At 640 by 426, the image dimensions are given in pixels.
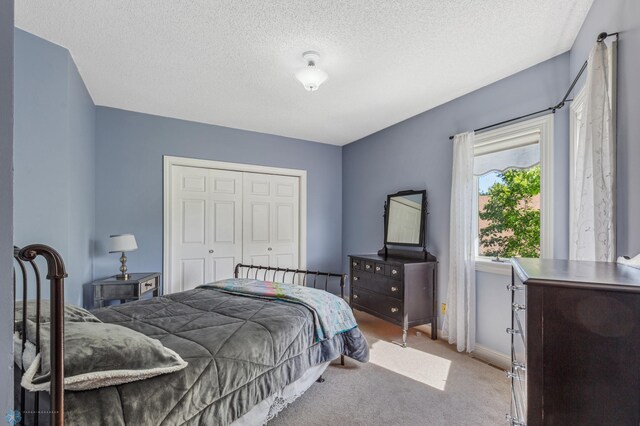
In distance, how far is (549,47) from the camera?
2330 mm

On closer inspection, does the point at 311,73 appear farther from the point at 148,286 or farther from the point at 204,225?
the point at 148,286

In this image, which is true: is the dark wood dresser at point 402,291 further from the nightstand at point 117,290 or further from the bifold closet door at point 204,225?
the nightstand at point 117,290

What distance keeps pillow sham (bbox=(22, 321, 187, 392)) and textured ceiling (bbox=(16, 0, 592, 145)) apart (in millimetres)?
1874

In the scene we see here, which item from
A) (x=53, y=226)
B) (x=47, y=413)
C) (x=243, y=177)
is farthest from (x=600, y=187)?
(x=243, y=177)

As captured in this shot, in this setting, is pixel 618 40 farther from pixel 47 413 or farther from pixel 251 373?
pixel 47 413

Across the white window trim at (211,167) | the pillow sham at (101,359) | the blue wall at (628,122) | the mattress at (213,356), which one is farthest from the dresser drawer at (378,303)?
the pillow sham at (101,359)

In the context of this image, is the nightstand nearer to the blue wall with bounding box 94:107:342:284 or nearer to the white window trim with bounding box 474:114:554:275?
the blue wall with bounding box 94:107:342:284

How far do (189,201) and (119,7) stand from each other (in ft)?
8.02

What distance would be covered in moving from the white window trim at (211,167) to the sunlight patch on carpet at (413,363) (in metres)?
2.04

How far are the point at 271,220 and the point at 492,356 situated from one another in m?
3.17

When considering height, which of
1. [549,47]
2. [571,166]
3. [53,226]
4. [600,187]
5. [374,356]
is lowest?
[374,356]

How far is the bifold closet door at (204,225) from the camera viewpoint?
3969mm

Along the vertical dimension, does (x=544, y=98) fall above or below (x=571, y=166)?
above

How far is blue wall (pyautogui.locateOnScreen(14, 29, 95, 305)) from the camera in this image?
83.7 inches
